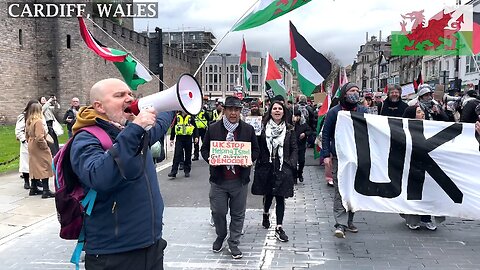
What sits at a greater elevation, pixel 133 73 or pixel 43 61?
pixel 43 61

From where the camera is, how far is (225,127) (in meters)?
5.19

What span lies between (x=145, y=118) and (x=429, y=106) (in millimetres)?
5233

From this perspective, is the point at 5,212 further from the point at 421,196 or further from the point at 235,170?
the point at 421,196

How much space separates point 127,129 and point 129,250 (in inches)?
29.8

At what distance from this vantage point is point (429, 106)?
6254 millimetres

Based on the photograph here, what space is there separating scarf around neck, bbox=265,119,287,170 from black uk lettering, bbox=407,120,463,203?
1525 millimetres

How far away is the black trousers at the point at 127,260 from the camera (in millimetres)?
2412

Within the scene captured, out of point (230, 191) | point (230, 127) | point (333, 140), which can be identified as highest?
point (230, 127)

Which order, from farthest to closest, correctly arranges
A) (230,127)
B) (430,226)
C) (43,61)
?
(43,61), (430,226), (230,127)

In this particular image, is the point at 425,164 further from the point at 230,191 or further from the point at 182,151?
the point at 182,151

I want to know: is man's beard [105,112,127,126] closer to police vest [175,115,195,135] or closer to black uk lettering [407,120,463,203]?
black uk lettering [407,120,463,203]

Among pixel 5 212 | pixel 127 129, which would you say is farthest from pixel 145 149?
pixel 5 212

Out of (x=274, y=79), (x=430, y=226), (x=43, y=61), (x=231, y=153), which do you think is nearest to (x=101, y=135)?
(x=231, y=153)

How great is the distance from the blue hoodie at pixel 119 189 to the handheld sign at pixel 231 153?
2314mm
